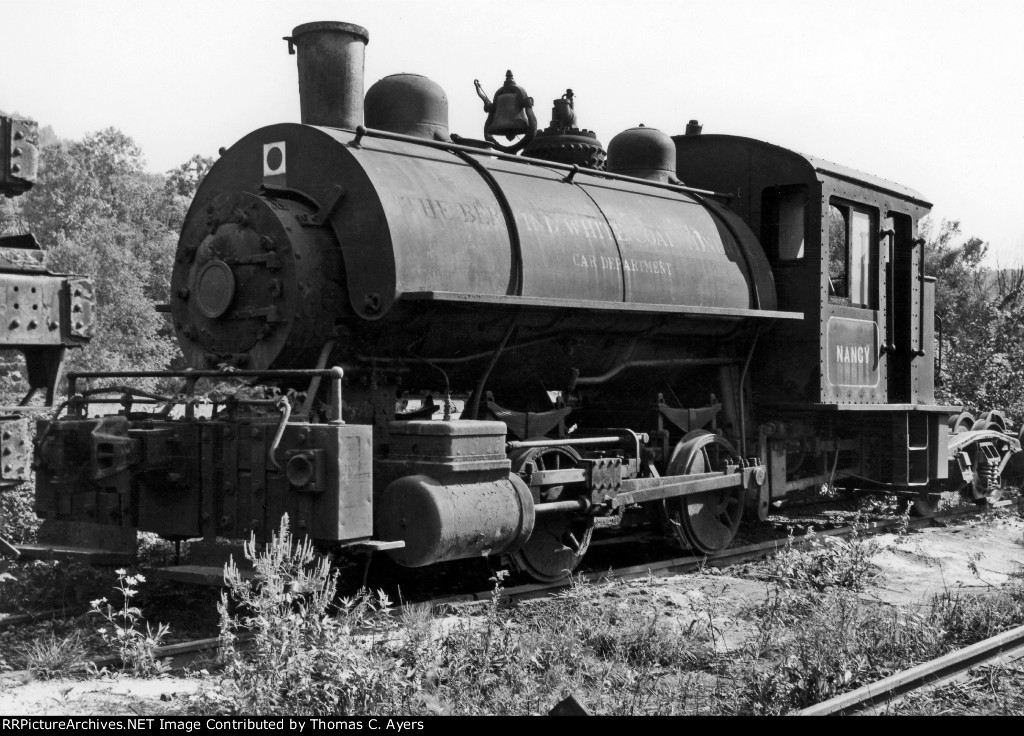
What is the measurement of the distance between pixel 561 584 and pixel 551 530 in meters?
0.37

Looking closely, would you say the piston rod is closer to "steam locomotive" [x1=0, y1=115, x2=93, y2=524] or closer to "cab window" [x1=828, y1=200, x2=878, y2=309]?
"steam locomotive" [x1=0, y1=115, x2=93, y2=524]

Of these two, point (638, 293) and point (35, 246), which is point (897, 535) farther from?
point (35, 246)

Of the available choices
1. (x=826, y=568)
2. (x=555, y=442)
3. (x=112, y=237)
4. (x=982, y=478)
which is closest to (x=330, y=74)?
(x=555, y=442)

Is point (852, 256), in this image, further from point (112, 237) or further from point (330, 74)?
point (112, 237)

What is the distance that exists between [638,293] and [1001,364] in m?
11.2

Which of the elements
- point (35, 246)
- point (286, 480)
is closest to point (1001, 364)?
point (286, 480)

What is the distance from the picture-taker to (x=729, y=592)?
24.2 ft

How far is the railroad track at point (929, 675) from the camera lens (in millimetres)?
4422

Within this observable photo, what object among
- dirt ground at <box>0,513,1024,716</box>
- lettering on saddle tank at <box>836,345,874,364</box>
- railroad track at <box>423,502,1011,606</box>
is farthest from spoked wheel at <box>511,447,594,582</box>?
lettering on saddle tank at <box>836,345,874,364</box>

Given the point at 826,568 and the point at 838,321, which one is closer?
the point at 826,568

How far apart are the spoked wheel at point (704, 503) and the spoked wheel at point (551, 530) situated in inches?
42.8

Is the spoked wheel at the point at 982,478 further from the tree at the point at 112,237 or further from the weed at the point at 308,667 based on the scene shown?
the tree at the point at 112,237
